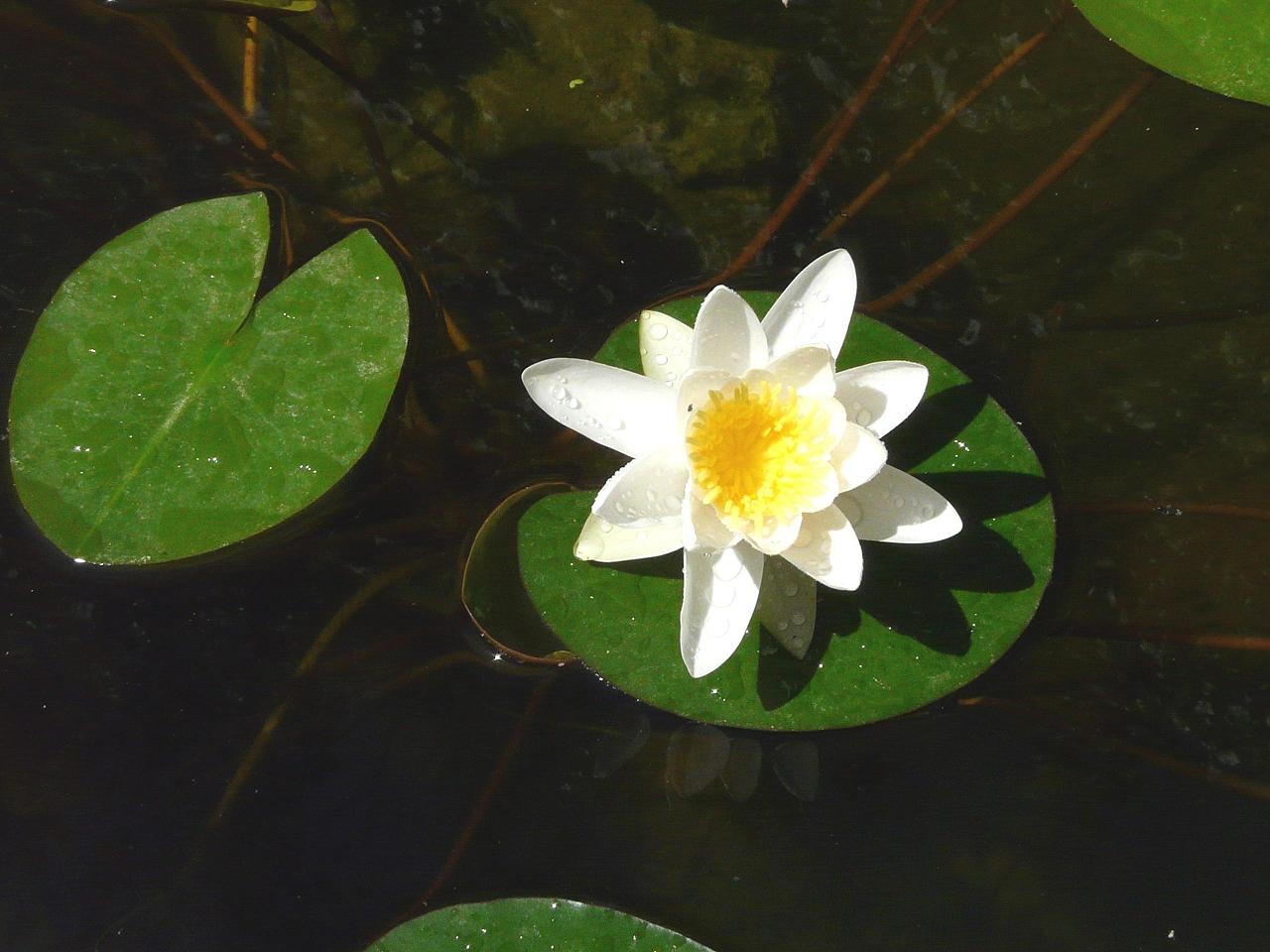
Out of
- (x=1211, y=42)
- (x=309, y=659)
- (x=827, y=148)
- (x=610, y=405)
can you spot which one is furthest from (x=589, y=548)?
(x=1211, y=42)

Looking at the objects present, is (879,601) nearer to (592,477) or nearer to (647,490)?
(647,490)

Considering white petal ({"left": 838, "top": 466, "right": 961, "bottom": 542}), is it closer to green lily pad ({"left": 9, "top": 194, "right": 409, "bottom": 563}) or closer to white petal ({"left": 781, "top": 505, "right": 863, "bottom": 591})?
white petal ({"left": 781, "top": 505, "right": 863, "bottom": 591})

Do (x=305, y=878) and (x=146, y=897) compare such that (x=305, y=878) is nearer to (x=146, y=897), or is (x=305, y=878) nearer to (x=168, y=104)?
(x=146, y=897)

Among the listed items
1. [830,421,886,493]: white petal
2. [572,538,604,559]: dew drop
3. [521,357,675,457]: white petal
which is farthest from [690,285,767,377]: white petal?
[572,538,604,559]: dew drop

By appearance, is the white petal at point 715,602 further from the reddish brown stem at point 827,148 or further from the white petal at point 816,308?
the reddish brown stem at point 827,148

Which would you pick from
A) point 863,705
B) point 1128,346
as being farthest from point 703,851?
Result: point 1128,346

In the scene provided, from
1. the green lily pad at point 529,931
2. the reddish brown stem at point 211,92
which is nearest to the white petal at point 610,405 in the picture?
the green lily pad at point 529,931
